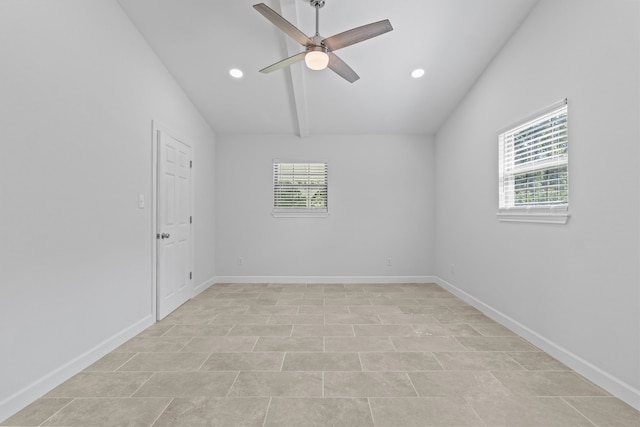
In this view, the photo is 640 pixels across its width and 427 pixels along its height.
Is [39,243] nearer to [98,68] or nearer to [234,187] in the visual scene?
[98,68]

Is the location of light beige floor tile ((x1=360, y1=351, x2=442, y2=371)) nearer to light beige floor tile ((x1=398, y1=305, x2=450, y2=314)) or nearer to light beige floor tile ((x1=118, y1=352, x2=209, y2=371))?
light beige floor tile ((x1=398, y1=305, x2=450, y2=314))

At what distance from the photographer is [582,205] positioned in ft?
7.45

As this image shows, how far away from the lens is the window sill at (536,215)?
2445 mm

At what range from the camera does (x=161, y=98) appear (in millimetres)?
3508

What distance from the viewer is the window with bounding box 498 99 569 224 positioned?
2508mm

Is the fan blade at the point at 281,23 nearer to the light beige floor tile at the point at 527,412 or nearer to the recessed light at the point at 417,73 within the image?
the recessed light at the point at 417,73

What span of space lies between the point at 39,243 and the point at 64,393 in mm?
981

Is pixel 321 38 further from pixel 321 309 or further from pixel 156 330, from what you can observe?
pixel 156 330

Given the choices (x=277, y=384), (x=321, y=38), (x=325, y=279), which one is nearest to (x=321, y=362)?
(x=277, y=384)

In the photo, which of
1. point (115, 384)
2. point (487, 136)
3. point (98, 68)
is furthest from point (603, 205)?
point (98, 68)

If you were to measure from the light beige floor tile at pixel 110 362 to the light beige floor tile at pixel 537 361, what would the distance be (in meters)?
3.09

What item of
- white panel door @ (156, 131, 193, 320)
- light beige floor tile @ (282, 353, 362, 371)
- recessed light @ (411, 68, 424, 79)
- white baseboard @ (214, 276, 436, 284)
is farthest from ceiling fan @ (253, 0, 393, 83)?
white baseboard @ (214, 276, 436, 284)

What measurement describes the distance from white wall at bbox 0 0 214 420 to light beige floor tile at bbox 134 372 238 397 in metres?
→ 0.64

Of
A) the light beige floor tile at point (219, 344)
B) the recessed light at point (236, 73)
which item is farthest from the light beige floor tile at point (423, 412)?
the recessed light at point (236, 73)
